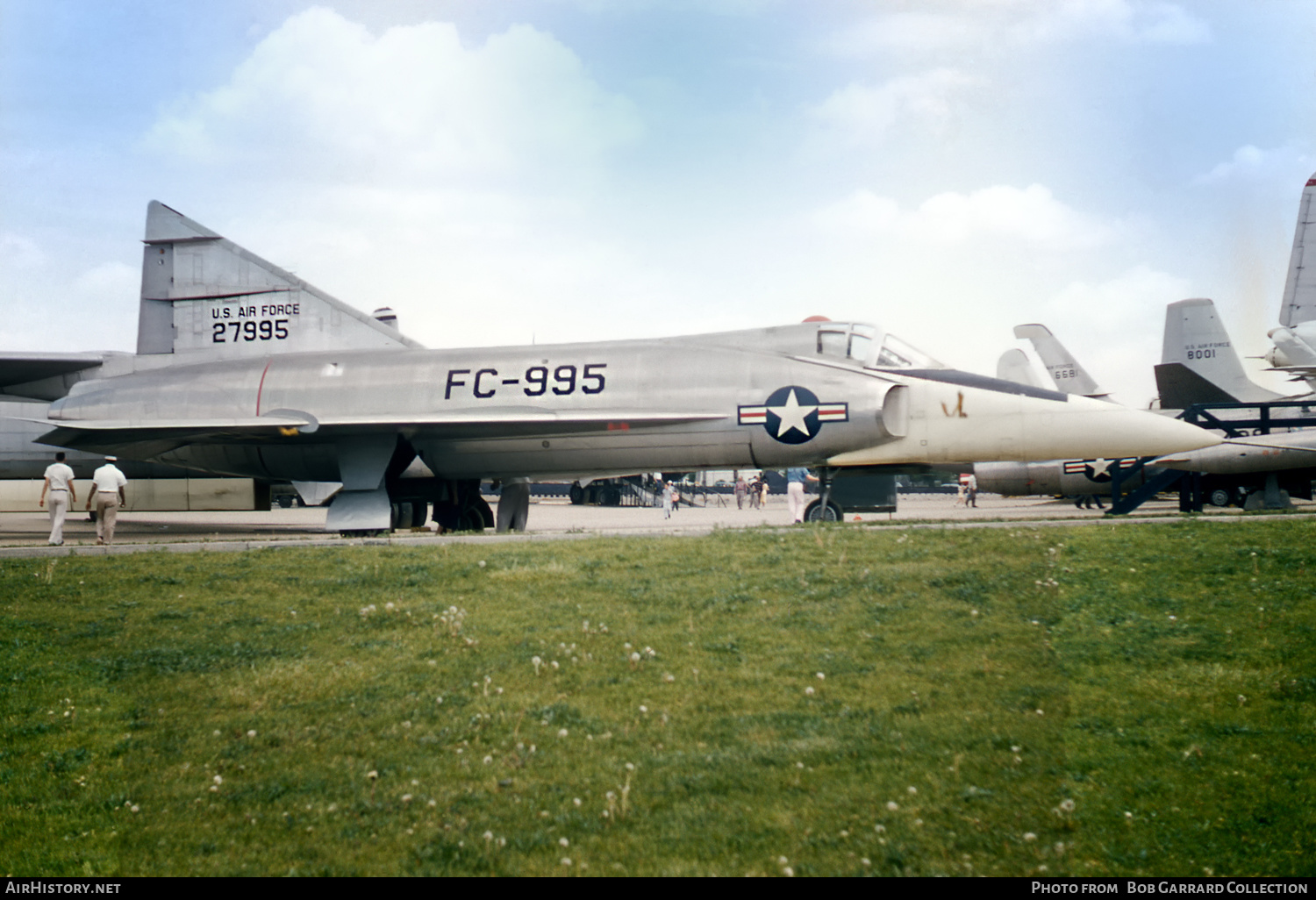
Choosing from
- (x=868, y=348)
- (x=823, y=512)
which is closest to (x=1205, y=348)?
(x=868, y=348)

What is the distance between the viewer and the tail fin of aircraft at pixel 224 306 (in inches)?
700

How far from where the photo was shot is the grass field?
3428mm

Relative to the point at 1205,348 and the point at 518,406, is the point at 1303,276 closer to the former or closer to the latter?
the point at 1205,348

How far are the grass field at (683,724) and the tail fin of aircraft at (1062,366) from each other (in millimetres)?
29953

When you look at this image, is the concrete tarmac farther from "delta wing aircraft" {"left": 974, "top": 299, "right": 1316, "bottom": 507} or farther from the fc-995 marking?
the fc-995 marking

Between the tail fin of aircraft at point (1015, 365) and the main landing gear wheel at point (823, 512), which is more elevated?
the tail fin of aircraft at point (1015, 365)

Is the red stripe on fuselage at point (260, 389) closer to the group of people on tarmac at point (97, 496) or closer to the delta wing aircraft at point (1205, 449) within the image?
the group of people on tarmac at point (97, 496)

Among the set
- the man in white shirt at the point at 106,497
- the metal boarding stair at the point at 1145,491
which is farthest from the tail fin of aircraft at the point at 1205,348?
the man in white shirt at the point at 106,497

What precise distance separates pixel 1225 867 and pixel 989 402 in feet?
38.1

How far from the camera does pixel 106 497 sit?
50.5ft

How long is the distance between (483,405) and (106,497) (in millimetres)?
6464

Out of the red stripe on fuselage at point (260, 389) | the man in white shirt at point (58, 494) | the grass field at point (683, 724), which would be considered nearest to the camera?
the grass field at point (683, 724)

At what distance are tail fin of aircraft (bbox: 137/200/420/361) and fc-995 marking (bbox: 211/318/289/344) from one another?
2cm

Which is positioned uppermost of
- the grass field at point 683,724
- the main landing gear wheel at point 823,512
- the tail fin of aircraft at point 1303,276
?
the tail fin of aircraft at point 1303,276
